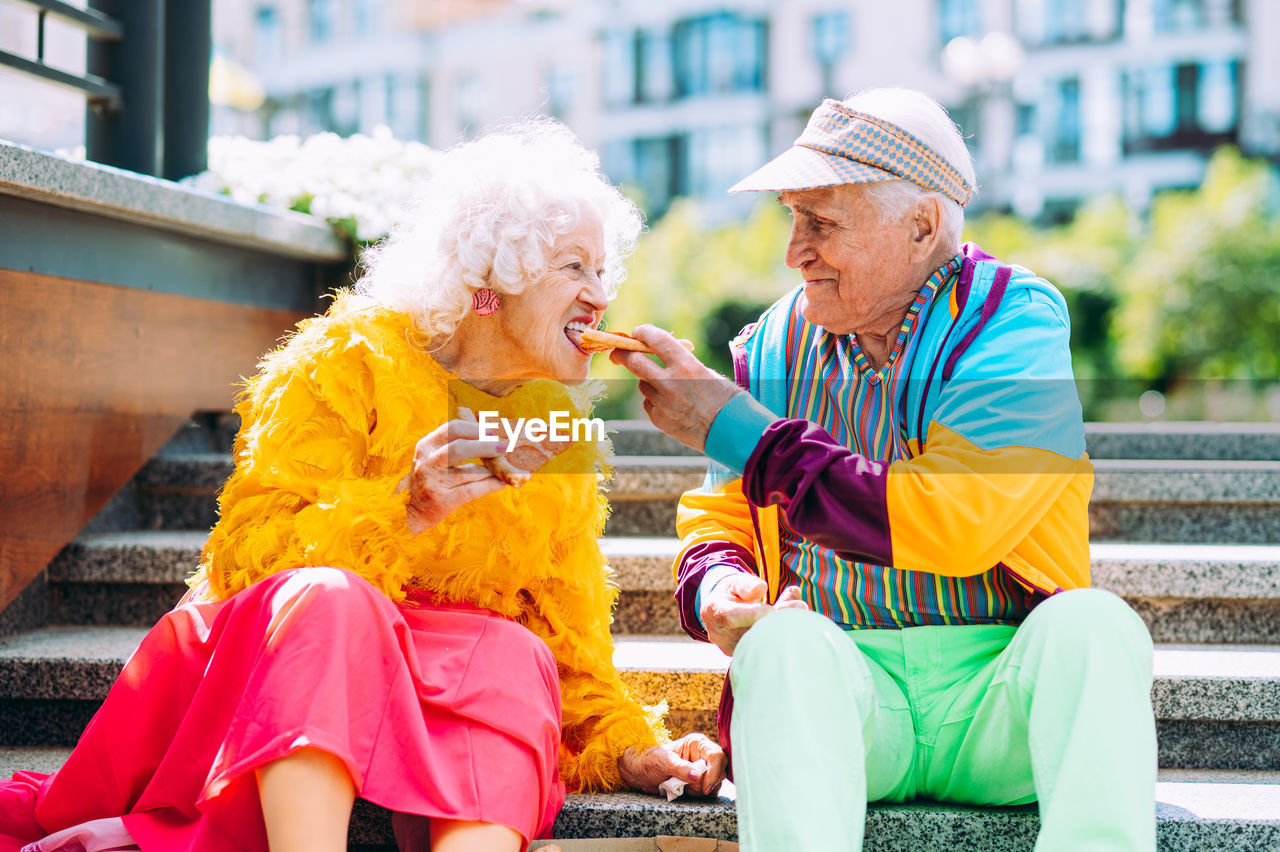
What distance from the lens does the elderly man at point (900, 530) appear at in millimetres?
1711

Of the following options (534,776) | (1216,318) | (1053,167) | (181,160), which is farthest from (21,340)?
(1053,167)

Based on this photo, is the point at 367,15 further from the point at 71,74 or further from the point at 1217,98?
the point at 71,74

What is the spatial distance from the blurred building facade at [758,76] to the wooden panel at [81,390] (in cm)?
2359

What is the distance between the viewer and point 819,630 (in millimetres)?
1794

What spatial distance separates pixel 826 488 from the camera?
1882 mm

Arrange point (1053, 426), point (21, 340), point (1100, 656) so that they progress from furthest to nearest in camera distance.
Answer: point (21, 340) < point (1053, 426) < point (1100, 656)

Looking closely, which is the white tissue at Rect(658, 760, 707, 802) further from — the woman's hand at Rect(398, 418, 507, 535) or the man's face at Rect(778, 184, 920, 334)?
the man's face at Rect(778, 184, 920, 334)

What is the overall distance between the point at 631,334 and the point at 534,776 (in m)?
0.78

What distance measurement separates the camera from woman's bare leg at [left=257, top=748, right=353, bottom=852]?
1.72 metres

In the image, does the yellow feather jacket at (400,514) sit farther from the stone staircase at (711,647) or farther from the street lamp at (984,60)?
the street lamp at (984,60)

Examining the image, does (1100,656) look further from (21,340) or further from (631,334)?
(21,340)

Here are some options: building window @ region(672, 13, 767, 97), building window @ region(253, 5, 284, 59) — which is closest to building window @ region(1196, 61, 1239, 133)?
building window @ region(672, 13, 767, 97)

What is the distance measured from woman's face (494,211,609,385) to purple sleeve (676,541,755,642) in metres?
0.43

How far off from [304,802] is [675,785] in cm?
75
